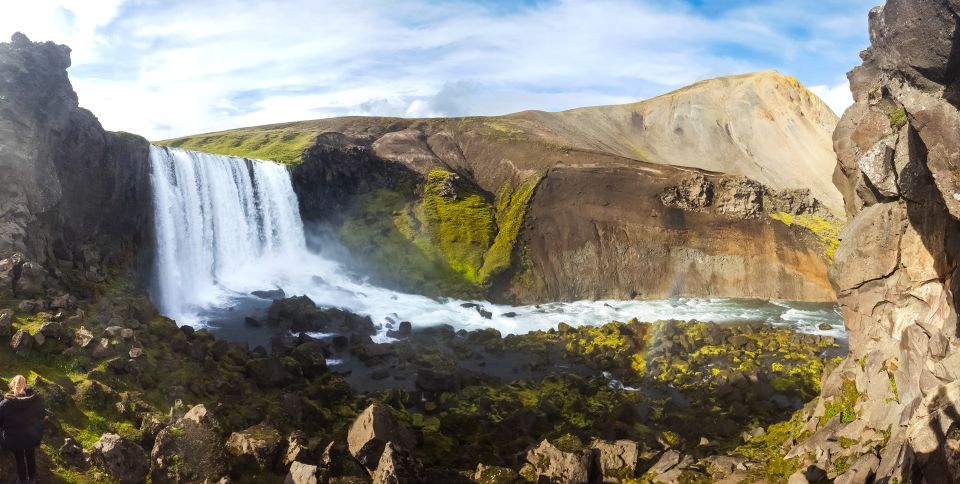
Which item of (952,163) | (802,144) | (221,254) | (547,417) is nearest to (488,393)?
(547,417)

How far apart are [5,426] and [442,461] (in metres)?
12.1

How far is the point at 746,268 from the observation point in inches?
1829

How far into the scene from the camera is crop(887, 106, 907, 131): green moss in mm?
14288

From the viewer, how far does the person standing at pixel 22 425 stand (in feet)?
38.4

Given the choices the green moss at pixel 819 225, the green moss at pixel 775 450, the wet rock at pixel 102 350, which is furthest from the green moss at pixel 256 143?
the green moss at pixel 775 450

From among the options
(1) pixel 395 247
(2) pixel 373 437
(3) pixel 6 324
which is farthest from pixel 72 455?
(1) pixel 395 247

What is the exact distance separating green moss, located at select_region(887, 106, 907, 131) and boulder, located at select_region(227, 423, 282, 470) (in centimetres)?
1847

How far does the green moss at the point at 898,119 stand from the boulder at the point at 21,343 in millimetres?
25051

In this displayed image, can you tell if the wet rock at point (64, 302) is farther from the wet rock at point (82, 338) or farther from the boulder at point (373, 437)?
the boulder at point (373, 437)

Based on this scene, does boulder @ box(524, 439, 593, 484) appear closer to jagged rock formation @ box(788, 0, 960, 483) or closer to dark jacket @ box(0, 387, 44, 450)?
jagged rock formation @ box(788, 0, 960, 483)

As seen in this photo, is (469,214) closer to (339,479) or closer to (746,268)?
(746,268)

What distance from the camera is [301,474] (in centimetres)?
1465

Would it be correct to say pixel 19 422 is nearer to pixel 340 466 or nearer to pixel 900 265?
pixel 340 466

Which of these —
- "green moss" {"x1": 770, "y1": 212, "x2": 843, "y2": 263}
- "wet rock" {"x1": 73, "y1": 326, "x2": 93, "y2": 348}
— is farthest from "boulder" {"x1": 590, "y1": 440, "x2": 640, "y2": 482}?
"green moss" {"x1": 770, "y1": 212, "x2": 843, "y2": 263}
